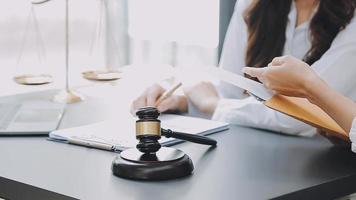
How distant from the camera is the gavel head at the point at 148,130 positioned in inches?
37.7

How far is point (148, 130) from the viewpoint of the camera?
0.96 m

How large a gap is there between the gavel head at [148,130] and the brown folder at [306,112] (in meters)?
0.22

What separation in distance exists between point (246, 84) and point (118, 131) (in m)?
0.29

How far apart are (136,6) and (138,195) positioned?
194 cm

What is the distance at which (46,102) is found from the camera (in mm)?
1580

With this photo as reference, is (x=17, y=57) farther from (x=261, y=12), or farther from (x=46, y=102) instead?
(x=261, y=12)

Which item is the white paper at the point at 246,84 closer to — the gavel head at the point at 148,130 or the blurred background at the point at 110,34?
the gavel head at the point at 148,130

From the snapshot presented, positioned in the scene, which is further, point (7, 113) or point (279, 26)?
point (279, 26)

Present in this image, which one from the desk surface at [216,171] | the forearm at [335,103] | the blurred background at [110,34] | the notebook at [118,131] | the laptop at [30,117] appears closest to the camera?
the desk surface at [216,171]

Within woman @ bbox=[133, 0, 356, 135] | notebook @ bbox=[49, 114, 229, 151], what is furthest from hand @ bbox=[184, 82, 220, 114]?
notebook @ bbox=[49, 114, 229, 151]

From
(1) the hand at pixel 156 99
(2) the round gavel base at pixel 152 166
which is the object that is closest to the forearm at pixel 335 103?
(2) the round gavel base at pixel 152 166

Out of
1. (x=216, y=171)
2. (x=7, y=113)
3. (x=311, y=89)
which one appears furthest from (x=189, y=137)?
(x=7, y=113)

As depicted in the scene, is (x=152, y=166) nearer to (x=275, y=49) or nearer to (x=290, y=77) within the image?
(x=290, y=77)

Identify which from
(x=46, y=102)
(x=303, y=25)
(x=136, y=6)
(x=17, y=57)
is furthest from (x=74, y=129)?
(x=136, y=6)
